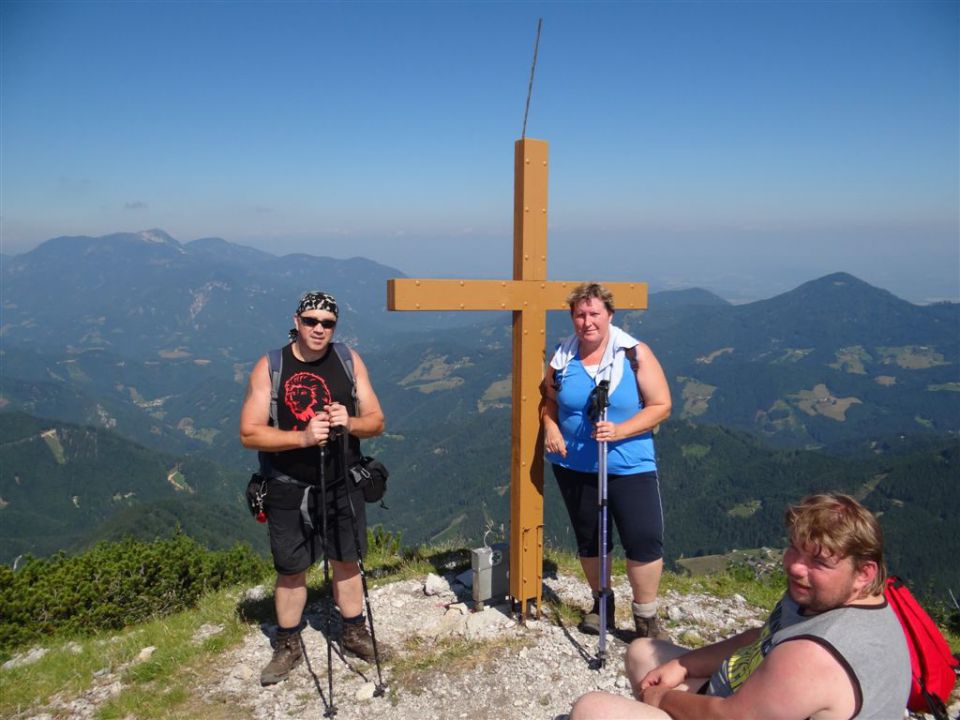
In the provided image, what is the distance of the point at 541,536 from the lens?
5316 millimetres

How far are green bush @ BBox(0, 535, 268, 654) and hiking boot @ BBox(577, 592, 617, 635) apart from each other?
178 inches

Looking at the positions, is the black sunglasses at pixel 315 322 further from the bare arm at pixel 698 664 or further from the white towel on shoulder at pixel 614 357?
the bare arm at pixel 698 664

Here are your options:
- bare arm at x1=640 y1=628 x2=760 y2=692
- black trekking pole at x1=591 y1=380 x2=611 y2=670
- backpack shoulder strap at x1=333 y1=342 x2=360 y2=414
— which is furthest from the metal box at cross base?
bare arm at x1=640 y1=628 x2=760 y2=692

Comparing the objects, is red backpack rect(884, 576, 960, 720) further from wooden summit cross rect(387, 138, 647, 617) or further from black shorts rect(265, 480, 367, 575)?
black shorts rect(265, 480, 367, 575)

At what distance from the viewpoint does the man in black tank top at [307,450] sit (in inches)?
163

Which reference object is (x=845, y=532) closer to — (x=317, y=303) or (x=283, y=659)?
(x=317, y=303)

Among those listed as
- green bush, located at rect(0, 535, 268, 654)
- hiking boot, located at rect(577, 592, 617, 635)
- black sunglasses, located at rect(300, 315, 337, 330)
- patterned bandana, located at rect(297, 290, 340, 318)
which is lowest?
green bush, located at rect(0, 535, 268, 654)

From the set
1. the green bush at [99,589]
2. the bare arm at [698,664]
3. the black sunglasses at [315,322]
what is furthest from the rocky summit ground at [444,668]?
the black sunglasses at [315,322]

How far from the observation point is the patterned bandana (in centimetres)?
416

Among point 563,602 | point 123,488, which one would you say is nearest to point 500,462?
point 123,488

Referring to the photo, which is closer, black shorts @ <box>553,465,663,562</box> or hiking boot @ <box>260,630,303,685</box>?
black shorts @ <box>553,465,663,562</box>

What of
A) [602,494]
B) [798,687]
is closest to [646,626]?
[602,494]

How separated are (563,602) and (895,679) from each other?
12.6 feet

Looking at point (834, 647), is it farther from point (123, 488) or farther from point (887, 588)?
point (123, 488)
